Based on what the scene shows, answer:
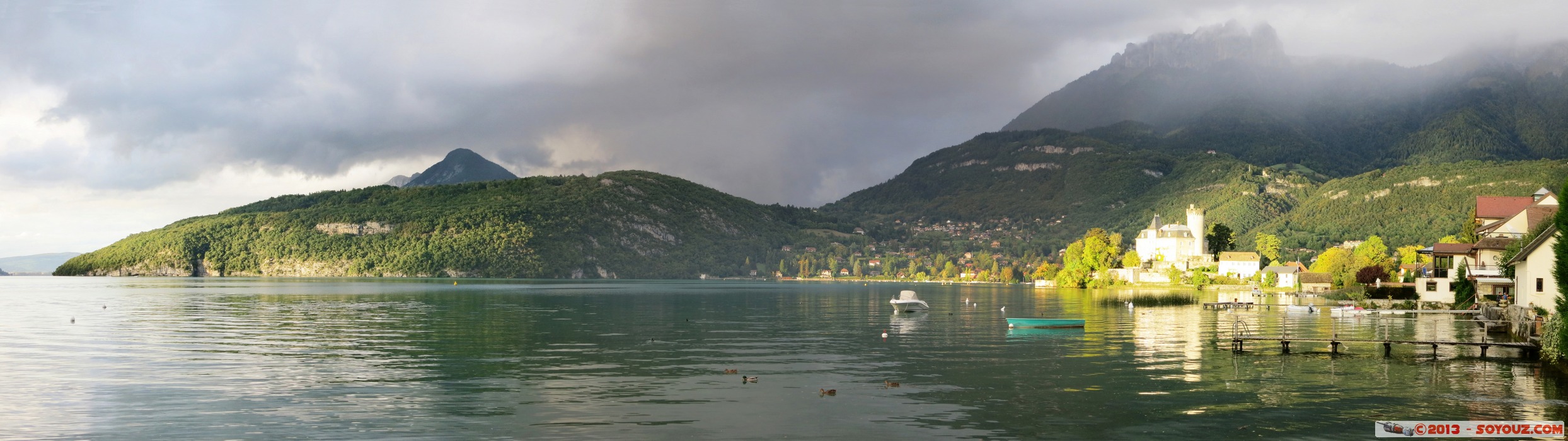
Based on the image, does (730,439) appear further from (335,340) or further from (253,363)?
(335,340)

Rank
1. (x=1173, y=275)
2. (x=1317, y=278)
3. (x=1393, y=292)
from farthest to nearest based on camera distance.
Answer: (x=1173, y=275) → (x=1317, y=278) → (x=1393, y=292)

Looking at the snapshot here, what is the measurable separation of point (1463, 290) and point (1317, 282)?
48.7 metres

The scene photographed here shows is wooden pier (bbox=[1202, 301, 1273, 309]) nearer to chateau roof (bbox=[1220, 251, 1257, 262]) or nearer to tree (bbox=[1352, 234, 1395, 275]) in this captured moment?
tree (bbox=[1352, 234, 1395, 275])

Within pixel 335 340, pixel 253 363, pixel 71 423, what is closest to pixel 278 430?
pixel 71 423

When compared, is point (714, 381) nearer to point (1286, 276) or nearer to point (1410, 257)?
point (1286, 276)

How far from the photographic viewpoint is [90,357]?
40594 millimetres

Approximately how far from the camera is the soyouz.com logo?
22953 mm

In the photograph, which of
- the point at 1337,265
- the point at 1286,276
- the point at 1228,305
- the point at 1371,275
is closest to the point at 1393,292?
the point at 1371,275

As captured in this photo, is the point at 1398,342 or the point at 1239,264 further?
the point at 1239,264

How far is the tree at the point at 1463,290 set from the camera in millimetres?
77312

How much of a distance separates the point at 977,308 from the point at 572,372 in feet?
204

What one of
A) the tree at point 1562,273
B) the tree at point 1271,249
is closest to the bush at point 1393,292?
the tree at point 1562,273

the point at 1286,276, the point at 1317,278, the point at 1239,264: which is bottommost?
the point at 1317,278

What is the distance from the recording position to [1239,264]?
178m
